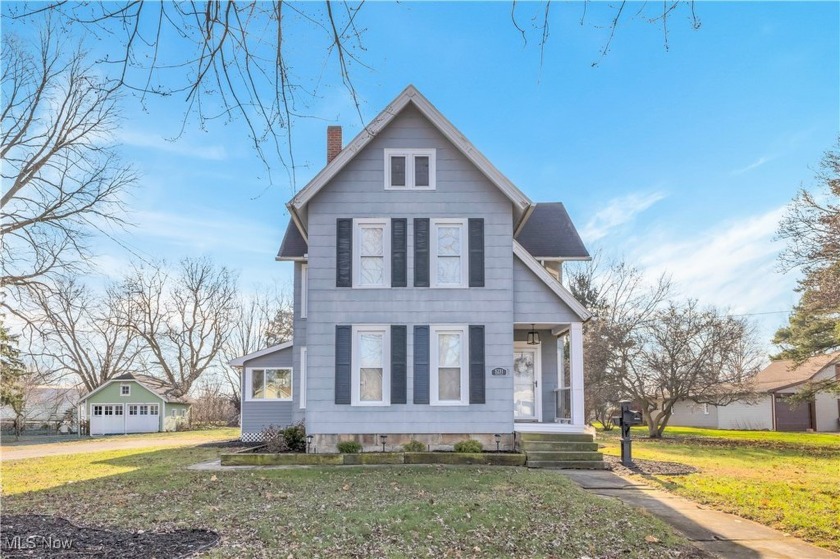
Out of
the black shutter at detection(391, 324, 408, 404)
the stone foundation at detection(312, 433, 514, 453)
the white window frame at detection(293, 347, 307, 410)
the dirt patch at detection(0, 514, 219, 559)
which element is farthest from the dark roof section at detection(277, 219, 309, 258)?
the dirt patch at detection(0, 514, 219, 559)

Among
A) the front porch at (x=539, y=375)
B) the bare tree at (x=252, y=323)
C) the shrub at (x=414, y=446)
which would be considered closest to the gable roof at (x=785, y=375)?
the front porch at (x=539, y=375)

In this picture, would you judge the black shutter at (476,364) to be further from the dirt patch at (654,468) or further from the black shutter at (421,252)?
the dirt patch at (654,468)

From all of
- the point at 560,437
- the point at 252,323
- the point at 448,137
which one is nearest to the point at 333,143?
the point at 448,137

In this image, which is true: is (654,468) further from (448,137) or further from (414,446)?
(448,137)

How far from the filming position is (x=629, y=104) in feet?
40.7

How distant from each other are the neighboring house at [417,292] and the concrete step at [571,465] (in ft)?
2.83

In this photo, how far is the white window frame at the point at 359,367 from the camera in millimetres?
14211

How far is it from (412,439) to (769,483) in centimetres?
735

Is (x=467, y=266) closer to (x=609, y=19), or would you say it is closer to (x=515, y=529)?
(x=515, y=529)

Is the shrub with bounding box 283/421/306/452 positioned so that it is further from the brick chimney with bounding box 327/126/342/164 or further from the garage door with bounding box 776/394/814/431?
the garage door with bounding box 776/394/814/431

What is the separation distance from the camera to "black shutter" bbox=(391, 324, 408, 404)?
14.2 meters

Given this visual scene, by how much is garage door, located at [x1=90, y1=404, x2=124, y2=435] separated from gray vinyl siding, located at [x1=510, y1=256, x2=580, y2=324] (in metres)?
34.6

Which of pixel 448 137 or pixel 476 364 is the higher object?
pixel 448 137

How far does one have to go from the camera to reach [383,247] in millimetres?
14727
